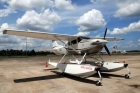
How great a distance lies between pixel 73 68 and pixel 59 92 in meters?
3.43

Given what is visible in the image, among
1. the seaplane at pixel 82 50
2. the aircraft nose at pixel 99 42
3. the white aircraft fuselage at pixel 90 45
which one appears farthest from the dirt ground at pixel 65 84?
the aircraft nose at pixel 99 42

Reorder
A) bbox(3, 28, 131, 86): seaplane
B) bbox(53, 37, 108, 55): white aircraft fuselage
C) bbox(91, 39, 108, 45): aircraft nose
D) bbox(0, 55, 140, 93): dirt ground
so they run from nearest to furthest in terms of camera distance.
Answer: bbox(0, 55, 140, 93): dirt ground → bbox(3, 28, 131, 86): seaplane → bbox(91, 39, 108, 45): aircraft nose → bbox(53, 37, 108, 55): white aircraft fuselage

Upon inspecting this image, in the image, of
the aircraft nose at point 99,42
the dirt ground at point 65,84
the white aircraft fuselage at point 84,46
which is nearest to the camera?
the dirt ground at point 65,84

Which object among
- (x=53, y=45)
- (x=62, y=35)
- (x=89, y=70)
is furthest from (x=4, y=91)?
(x=53, y=45)

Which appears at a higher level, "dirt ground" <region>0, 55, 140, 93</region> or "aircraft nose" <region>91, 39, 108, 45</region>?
"aircraft nose" <region>91, 39, 108, 45</region>

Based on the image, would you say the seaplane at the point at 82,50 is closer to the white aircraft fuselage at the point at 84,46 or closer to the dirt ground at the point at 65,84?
the white aircraft fuselage at the point at 84,46

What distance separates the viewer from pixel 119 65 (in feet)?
32.3

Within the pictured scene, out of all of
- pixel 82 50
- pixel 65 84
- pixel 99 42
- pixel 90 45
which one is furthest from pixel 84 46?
pixel 65 84

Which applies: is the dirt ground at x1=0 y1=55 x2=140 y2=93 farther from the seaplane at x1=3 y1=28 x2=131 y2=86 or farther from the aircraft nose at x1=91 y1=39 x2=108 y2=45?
the aircraft nose at x1=91 y1=39 x2=108 y2=45

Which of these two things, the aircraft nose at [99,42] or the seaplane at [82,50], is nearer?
the seaplane at [82,50]

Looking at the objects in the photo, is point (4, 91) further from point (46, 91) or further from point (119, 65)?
point (119, 65)

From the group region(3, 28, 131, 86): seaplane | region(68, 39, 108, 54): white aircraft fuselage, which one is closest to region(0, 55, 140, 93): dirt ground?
region(3, 28, 131, 86): seaplane

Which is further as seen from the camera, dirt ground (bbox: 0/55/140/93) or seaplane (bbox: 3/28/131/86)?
seaplane (bbox: 3/28/131/86)

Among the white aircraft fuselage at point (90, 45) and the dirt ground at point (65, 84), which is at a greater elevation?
the white aircraft fuselage at point (90, 45)
